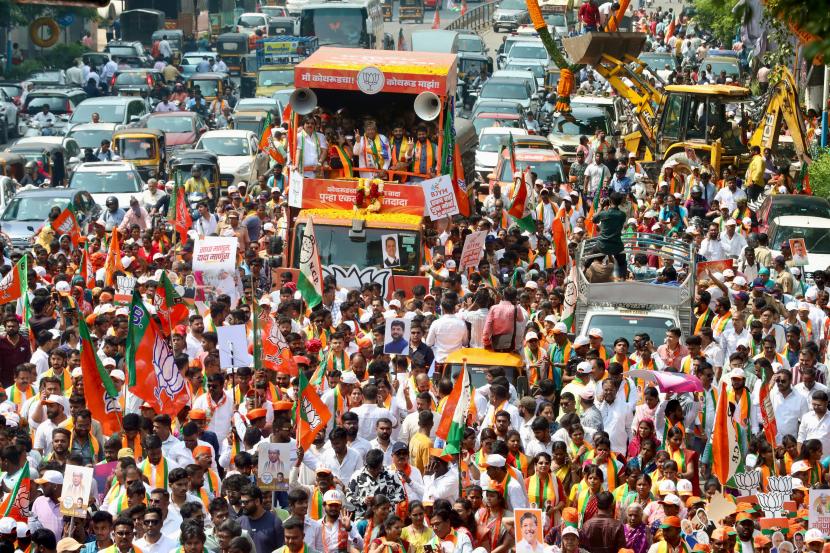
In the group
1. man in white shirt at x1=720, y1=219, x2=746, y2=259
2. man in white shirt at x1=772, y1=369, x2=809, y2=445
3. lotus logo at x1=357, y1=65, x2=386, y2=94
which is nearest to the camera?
man in white shirt at x1=772, y1=369, x2=809, y2=445

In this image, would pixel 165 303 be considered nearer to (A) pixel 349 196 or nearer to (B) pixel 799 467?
(A) pixel 349 196

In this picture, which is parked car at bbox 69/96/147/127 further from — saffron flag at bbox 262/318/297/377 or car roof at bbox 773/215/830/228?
saffron flag at bbox 262/318/297/377

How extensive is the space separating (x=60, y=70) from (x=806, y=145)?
95.9ft

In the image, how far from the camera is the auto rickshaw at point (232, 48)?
174 ft

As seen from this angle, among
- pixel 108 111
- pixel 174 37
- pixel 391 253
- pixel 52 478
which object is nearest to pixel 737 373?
pixel 391 253

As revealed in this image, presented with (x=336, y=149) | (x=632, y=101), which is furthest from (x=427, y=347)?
(x=632, y=101)

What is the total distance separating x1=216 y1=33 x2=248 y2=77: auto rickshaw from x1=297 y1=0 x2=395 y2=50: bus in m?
4.11

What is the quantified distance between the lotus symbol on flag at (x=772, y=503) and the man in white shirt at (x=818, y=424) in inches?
86.8

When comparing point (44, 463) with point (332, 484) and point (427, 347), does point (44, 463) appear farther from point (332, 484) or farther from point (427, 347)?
point (427, 347)

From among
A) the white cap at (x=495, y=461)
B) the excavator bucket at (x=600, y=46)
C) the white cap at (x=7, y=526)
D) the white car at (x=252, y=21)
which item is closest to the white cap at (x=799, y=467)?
the white cap at (x=495, y=461)

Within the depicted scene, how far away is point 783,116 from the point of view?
91.8 ft

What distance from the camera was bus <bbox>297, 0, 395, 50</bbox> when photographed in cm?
4900

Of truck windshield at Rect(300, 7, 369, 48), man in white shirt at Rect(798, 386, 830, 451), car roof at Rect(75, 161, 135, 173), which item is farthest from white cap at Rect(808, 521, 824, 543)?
truck windshield at Rect(300, 7, 369, 48)

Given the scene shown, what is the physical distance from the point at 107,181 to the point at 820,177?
10.8 metres
